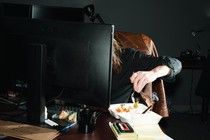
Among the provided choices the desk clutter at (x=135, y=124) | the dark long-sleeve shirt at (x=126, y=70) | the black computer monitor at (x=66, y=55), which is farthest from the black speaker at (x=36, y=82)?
the dark long-sleeve shirt at (x=126, y=70)

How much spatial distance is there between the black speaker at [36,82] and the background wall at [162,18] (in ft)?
8.55

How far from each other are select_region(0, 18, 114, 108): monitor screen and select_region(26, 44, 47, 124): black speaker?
2cm

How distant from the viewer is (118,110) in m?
1.28

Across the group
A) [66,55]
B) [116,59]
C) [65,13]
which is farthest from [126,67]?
[65,13]

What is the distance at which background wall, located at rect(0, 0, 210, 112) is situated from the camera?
366cm

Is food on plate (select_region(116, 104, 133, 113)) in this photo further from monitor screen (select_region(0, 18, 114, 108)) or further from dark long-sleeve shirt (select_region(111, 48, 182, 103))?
dark long-sleeve shirt (select_region(111, 48, 182, 103))

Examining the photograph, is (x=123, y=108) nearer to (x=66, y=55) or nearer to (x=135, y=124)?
(x=135, y=124)

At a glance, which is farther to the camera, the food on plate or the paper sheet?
the food on plate

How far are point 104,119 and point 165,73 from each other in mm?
405

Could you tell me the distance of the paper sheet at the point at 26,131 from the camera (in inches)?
41.1

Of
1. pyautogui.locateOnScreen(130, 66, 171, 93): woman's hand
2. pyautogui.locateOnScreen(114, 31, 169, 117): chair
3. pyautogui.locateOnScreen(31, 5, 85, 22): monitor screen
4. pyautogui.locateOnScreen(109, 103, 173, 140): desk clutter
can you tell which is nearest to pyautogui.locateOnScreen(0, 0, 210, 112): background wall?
pyautogui.locateOnScreen(31, 5, 85, 22): monitor screen

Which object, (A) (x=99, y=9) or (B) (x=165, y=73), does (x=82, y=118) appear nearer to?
(B) (x=165, y=73)

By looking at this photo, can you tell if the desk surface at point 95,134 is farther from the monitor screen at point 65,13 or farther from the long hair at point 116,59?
the monitor screen at point 65,13

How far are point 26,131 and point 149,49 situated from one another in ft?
3.49
